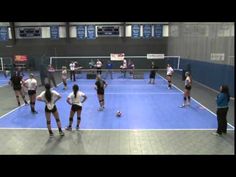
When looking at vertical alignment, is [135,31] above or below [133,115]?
above

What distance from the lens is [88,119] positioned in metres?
12.8

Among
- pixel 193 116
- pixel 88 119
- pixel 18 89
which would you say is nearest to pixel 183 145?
pixel 193 116

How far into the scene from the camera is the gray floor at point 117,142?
8883mm

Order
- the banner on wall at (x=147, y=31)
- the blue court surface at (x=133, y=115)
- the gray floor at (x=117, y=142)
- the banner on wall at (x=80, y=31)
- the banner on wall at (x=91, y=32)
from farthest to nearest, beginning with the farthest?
the banner on wall at (x=80, y=31), the banner on wall at (x=91, y=32), the banner on wall at (x=147, y=31), the blue court surface at (x=133, y=115), the gray floor at (x=117, y=142)

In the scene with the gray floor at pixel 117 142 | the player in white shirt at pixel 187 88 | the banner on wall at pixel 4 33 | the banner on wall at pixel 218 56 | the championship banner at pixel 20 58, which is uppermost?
the banner on wall at pixel 4 33

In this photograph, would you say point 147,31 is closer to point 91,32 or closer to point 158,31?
point 158,31

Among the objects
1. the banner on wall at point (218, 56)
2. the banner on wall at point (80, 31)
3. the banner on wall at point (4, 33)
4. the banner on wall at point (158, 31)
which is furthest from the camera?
the banner on wall at point (4, 33)

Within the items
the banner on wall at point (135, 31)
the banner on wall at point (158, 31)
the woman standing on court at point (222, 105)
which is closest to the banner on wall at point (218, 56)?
the woman standing on court at point (222, 105)

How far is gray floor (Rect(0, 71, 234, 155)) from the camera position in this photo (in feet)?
29.1

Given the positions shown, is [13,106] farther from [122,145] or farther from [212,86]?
[212,86]

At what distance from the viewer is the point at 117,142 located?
31.7 feet

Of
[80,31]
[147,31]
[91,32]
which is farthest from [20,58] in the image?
[147,31]

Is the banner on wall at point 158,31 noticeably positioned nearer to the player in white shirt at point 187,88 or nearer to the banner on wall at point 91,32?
the banner on wall at point 91,32

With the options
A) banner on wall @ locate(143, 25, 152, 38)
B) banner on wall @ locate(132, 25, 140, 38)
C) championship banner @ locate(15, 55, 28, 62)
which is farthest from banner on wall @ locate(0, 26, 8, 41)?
banner on wall @ locate(143, 25, 152, 38)
